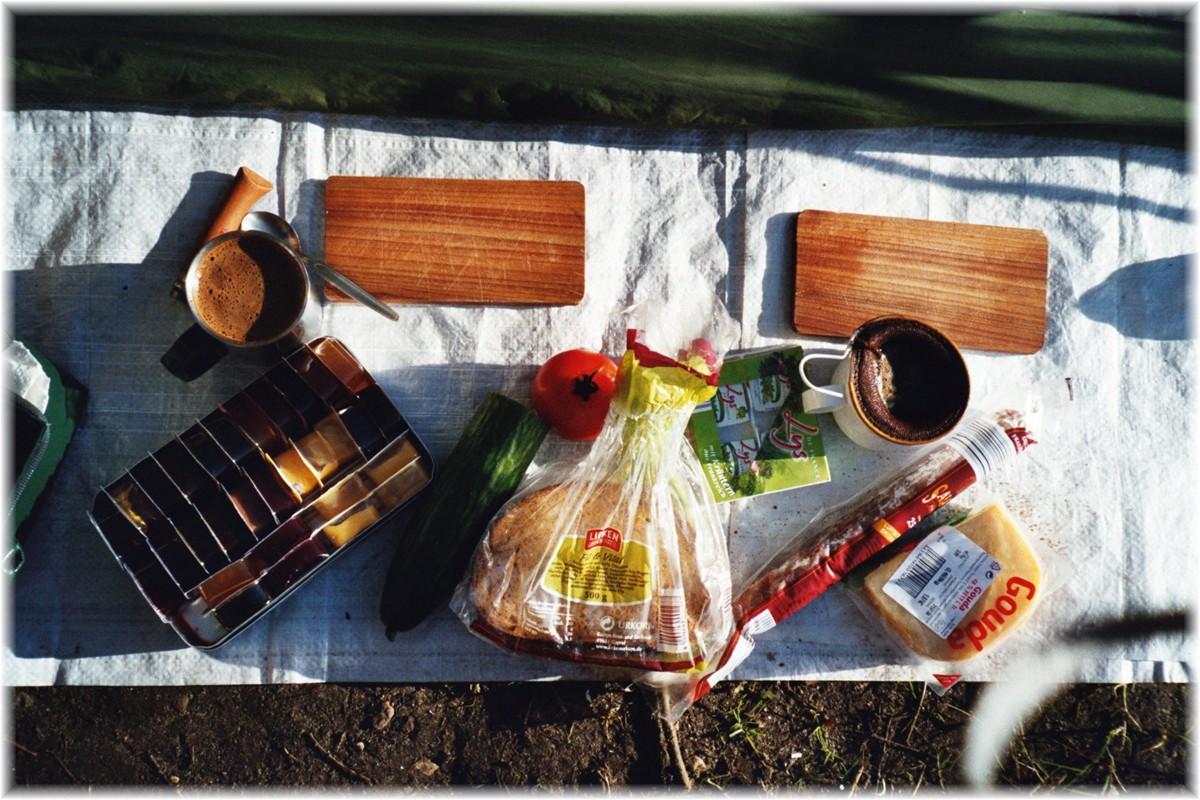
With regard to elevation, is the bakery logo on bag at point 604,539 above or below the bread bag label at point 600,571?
above

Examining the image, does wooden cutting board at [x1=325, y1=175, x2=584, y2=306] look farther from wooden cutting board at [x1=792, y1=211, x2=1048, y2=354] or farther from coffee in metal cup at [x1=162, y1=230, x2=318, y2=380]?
wooden cutting board at [x1=792, y1=211, x2=1048, y2=354]

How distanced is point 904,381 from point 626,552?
47cm

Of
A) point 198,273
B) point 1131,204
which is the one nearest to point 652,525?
point 198,273

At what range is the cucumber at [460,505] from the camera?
1.12 meters

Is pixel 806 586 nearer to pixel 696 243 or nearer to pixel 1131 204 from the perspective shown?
pixel 696 243

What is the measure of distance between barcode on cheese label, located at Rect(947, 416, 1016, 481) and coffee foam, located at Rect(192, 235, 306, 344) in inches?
37.8

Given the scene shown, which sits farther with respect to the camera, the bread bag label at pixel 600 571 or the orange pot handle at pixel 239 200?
the orange pot handle at pixel 239 200

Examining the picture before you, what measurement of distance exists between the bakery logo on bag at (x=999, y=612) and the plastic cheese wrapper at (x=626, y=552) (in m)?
0.37

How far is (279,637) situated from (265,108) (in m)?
0.80

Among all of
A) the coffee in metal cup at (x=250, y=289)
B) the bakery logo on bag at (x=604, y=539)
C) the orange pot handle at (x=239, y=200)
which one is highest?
the orange pot handle at (x=239, y=200)

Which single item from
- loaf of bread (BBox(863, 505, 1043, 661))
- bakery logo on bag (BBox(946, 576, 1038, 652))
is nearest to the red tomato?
loaf of bread (BBox(863, 505, 1043, 661))

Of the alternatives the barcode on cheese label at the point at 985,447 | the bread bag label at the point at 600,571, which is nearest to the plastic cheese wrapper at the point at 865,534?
the barcode on cheese label at the point at 985,447

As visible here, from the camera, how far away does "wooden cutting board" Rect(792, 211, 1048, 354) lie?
1242mm

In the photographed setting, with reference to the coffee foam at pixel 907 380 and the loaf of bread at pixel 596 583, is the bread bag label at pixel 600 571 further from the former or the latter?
the coffee foam at pixel 907 380
